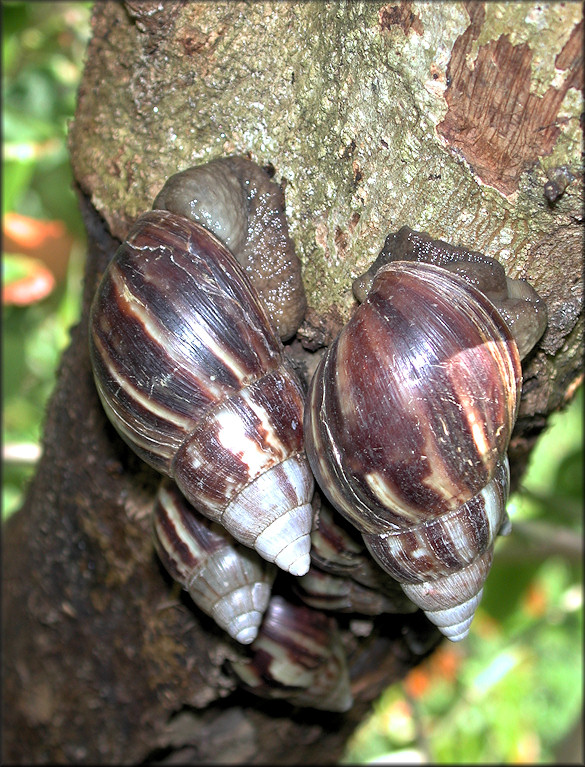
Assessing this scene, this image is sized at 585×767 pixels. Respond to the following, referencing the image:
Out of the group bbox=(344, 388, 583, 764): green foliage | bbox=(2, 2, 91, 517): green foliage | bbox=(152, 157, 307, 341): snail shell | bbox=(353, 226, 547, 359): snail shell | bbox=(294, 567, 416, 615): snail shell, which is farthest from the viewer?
bbox=(2, 2, 91, 517): green foliage

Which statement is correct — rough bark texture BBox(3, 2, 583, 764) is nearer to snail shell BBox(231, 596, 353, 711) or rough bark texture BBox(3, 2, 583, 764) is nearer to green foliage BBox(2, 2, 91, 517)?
snail shell BBox(231, 596, 353, 711)

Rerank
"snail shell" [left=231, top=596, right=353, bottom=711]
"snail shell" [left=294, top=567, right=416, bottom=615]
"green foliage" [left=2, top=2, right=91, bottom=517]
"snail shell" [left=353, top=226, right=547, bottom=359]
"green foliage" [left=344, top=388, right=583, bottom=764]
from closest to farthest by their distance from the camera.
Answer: "snail shell" [left=353, top=226, right=547, bottom=359] → "snail shell" [left=294, top=567, right=416, bottom=615] → "snail shell" [left=231, top=596, right=353, bottom=711] → "green foliage" [left=344, top=388, right=583, bottom=764] → "green foliage" [left=2, top=2, right=91, bottom=517]

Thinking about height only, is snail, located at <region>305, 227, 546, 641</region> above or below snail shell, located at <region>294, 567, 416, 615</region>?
above

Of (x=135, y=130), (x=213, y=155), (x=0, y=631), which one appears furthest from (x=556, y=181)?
(x=0, y=631)

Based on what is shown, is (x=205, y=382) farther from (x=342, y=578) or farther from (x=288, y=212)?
(x=342, y=578)

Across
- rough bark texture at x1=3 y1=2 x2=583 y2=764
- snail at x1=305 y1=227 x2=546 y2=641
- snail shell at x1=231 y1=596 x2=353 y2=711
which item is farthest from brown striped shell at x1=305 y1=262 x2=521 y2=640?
snail shell at x1=231 y1=596 x2=353 y2=711

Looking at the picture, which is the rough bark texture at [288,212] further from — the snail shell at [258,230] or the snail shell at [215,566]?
the snail shell at [215,566]

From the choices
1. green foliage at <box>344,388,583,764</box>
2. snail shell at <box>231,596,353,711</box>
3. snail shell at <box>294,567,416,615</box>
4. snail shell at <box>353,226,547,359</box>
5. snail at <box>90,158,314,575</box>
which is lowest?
green foliage at <box>344,388,583,764</box>

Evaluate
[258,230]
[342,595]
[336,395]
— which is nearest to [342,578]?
[342,595]
